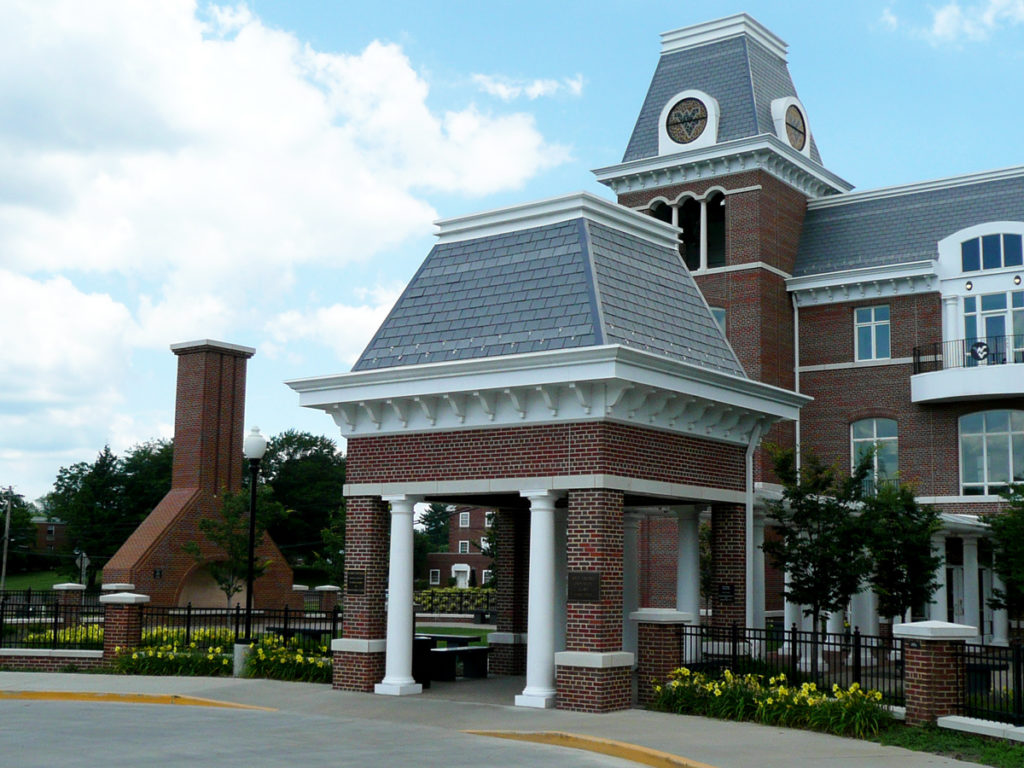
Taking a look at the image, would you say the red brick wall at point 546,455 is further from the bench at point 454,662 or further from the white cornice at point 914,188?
the white cornice at point 914,188

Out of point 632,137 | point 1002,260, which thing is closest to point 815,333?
point 1002,260

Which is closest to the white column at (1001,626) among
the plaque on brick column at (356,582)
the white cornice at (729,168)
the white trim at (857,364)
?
the white trim at (857,364)

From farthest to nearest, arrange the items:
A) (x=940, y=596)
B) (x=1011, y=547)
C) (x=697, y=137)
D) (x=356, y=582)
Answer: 1. (x=697, y=137)
2. (x=940, y=596)
3. (x=1011, y=547)
4. (x=356, y=582)

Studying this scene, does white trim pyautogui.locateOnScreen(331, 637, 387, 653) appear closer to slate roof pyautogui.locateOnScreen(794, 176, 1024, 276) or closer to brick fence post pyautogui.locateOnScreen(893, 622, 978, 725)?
brick fence post pyautogui.locateOnScreen(893, 622, 978, 725)

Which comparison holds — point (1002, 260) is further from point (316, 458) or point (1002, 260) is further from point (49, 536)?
point (49, 536)

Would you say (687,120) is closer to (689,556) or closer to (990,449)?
(990,449)

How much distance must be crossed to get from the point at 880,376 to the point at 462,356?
24.7 metres

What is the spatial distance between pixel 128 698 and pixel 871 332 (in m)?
28.9

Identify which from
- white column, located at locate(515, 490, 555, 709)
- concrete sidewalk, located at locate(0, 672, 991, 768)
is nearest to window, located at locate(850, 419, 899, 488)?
concrete sidewalk, located at locate(0, 672, 991, 768)

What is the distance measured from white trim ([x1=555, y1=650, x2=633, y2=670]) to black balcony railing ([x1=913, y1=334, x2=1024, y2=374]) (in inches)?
945

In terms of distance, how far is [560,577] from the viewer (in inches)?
869

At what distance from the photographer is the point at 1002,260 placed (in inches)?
1501

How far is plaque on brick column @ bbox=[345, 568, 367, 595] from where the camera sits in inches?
804

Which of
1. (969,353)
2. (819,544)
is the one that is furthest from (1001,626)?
(819,544)
